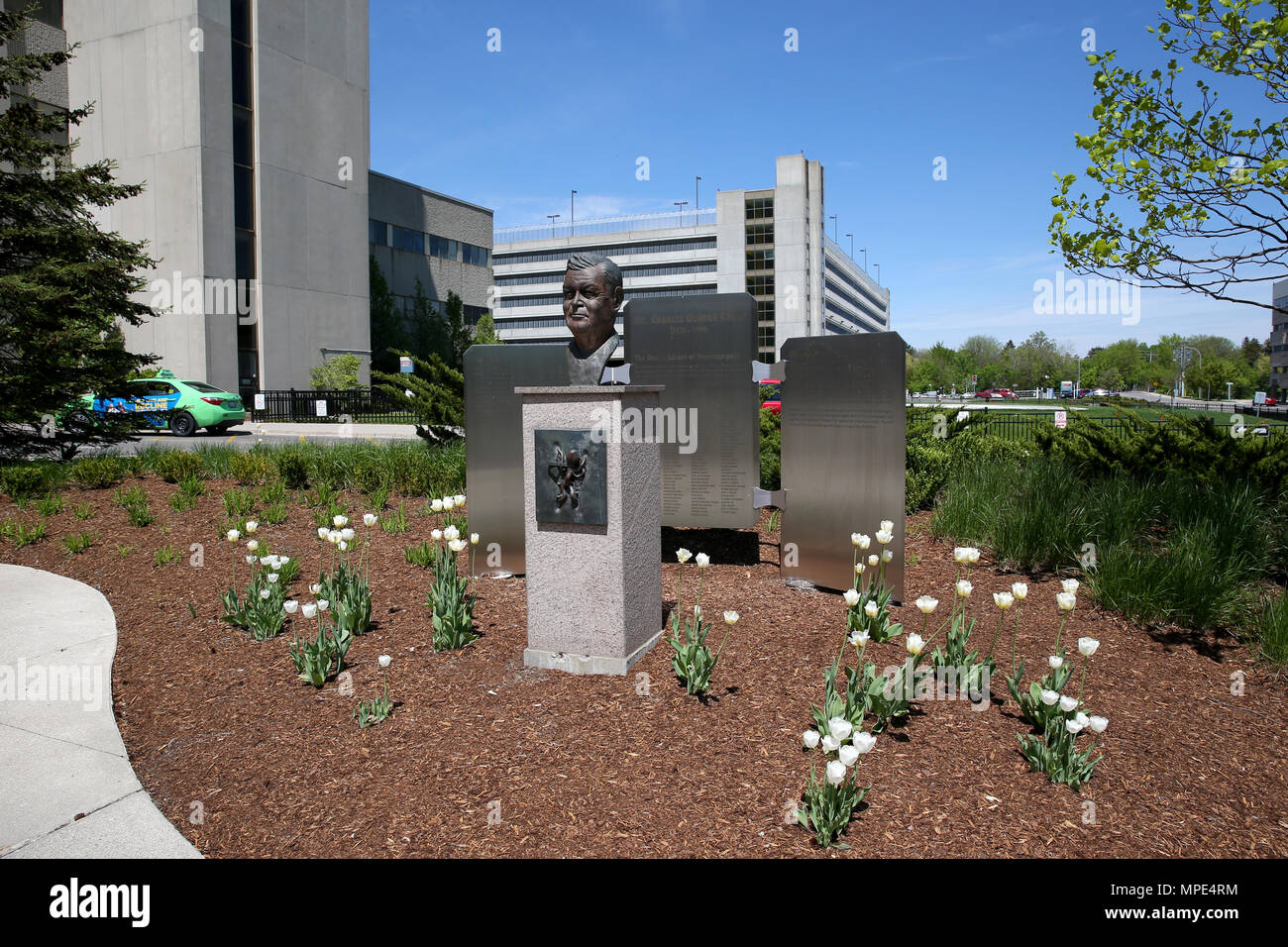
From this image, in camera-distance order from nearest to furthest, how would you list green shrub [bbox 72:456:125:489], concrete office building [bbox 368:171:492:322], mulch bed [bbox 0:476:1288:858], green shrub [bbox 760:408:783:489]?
mulch bed [bbox 0:476:1288:858] < green shrub [bbox 760:408:783:489] < green shrub [bbox 72:456:125:489] < concrete office building [bbox 368:171:492:322]

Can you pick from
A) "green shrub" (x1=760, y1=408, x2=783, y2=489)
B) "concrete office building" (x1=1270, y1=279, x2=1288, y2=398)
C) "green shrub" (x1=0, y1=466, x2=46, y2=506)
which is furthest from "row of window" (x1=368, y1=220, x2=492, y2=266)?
"concrete office building" (x1=1270, y1=279, x2=1288, y2=398)

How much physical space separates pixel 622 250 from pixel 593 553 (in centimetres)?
8928

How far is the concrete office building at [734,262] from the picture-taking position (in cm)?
7456

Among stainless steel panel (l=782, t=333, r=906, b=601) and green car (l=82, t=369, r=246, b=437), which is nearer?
stainless steel panel (l=782, t=333, r=906, b=601)

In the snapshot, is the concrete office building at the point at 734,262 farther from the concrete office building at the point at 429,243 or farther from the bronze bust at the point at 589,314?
the bronze bust at the point at 589,314

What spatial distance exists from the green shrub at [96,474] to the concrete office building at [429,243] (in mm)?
37456

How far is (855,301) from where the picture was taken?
116 meters

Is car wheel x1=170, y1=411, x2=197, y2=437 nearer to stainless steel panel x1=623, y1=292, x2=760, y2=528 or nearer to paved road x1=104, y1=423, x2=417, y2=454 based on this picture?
paved road x1=104, y1=423, x2=417, y2=454

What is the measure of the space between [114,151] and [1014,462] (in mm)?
35592

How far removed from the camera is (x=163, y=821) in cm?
344

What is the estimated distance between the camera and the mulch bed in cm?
328

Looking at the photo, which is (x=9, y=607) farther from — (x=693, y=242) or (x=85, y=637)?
(x=693, y=242)

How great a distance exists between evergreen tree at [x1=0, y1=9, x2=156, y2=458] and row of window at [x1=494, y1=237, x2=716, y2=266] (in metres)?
72.5
